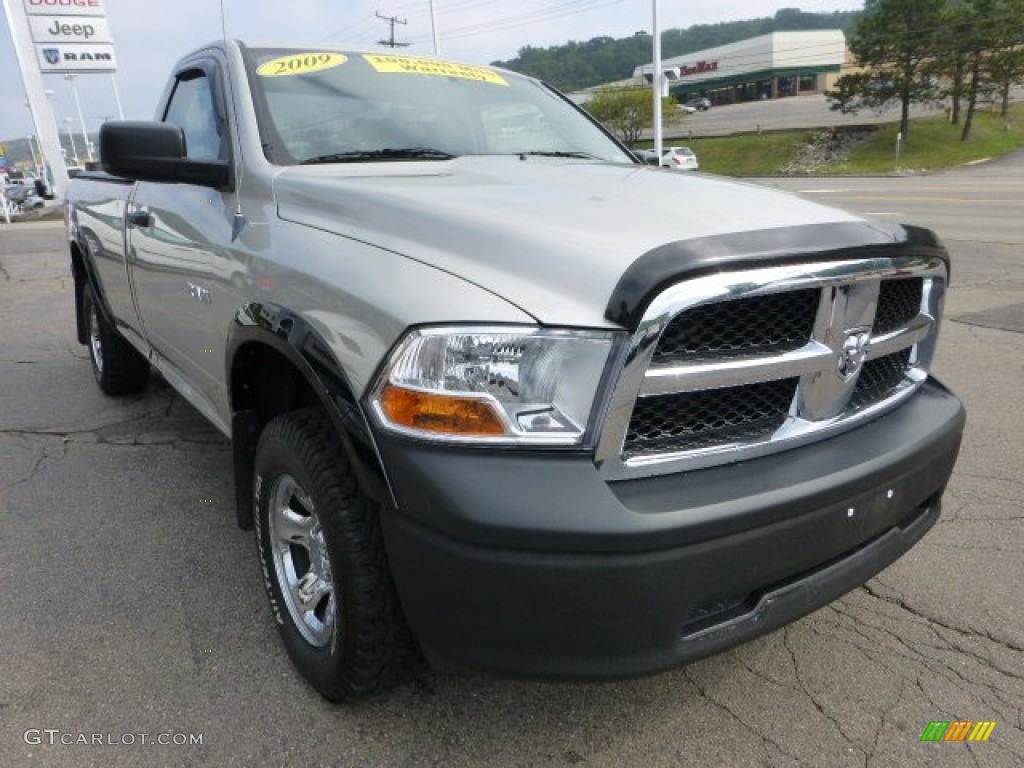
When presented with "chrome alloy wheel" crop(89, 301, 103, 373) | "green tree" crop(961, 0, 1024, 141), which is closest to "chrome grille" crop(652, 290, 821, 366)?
"chrome alloy wheel" crop(89, 301, 103, 373)

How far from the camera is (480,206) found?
2086 millimetres

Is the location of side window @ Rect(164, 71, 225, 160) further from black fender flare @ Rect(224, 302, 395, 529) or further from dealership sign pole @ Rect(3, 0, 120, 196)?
dealership sign pole @ Rect(3, 0, 120, 196)

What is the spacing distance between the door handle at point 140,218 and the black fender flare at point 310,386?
3.81 feet

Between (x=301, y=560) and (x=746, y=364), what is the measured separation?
1.47 metres

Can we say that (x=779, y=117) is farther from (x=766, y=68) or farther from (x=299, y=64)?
(x=299, y=64)

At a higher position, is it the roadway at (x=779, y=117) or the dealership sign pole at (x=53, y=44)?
the dealership sign pole at (x=53, y=44)

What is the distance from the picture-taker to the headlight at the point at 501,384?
1.65 meters

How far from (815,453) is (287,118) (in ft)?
6.76

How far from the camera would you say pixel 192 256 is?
2.91m

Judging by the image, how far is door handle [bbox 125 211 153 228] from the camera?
11.2 ft

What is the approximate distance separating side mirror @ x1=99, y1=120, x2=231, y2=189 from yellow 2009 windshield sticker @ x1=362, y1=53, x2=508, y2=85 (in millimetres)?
858

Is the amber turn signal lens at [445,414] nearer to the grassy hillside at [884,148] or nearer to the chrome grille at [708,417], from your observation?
the chrome grille at [708,417]

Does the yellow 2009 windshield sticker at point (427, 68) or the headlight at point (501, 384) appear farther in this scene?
the yellow 2009 windshield sticker at point (427, 68)

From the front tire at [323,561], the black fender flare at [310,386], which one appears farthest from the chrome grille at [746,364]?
the front tire at [323,561]
